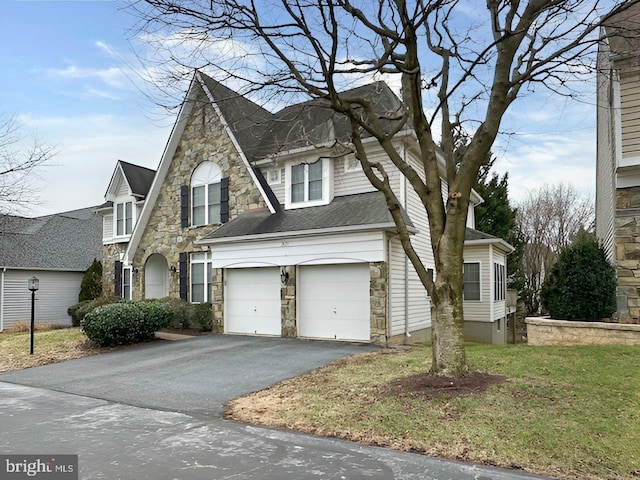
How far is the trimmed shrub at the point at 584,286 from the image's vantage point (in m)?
10.6

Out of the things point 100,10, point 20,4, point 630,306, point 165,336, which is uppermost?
point 20,4

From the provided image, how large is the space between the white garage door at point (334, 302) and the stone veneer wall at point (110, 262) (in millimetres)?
11688

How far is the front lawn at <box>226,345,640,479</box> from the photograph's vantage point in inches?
178

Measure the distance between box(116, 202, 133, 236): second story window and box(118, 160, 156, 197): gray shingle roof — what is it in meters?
0.79

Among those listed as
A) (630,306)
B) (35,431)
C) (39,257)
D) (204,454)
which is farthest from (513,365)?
(39,257)

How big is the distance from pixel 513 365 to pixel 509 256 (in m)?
19.1

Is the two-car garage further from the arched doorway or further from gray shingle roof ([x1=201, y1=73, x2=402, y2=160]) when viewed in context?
the arched doorway

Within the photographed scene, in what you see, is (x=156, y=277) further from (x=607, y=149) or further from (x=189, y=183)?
(x=607, y=149)

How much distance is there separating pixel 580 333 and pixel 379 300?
15.5ft

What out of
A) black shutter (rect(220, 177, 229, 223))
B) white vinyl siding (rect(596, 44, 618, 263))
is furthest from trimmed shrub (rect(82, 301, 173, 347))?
→ white vinyl siding (rect(596, 44, 618, 263))

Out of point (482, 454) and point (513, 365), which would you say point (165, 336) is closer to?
point (513, 365)

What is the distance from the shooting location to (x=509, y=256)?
25.7 m

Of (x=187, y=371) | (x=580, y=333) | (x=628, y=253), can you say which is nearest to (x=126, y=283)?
(x=187, y=371)

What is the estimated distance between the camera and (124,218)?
21.6 meters
